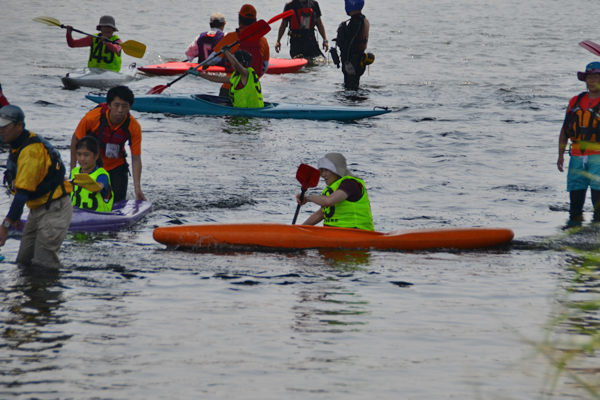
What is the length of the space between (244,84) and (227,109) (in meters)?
0.60

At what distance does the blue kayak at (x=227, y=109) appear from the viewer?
38.6ft

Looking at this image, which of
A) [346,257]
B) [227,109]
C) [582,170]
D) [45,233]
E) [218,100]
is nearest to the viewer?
[45,233]

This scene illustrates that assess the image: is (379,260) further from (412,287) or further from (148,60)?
(148,60)

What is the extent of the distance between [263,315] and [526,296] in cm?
189

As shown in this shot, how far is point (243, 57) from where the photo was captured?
1092 cm

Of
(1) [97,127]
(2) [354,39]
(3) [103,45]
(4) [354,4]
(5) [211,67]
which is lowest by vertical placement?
(1) [97,127]

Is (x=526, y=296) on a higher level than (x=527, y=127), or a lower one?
lower

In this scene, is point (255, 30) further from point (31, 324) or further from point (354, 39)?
point (31, 324)

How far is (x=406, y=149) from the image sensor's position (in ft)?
36.7

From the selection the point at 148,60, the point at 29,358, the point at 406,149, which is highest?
the point at 148,60

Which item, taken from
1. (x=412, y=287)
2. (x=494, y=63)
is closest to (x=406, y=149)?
(x=412, y=287)

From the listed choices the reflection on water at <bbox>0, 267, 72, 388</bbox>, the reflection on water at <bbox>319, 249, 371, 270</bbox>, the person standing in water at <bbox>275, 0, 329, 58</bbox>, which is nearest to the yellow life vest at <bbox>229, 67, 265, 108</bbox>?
the reflection on water at <bbox>319, 249, 371, 270</bbox>

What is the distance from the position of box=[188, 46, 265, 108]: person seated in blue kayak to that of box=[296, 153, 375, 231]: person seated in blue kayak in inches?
186

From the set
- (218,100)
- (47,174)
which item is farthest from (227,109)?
(47,174)
